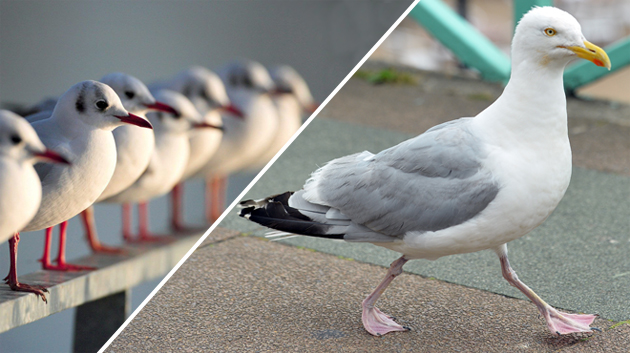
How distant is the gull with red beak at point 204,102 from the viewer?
181 centimetres

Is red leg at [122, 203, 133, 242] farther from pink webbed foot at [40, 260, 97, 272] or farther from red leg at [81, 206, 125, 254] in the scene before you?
pink webbed foot at [40, 260, 97, 272]

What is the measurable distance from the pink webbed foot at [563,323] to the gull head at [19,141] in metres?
1.94

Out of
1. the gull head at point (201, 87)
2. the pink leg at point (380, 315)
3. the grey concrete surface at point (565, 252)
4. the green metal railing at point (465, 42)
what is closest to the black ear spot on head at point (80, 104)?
the gull head at point (201, 87)

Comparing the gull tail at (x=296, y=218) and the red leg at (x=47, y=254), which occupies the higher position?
the red leg at (x=47, y=254)

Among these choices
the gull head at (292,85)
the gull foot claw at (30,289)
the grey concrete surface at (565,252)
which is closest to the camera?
the gull foot claw at (30,289)

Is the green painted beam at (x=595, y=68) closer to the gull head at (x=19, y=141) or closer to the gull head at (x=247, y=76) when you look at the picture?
the gull head at (x=247, y=76)

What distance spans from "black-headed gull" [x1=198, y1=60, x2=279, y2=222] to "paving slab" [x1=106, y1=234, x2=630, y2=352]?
3.22 feet

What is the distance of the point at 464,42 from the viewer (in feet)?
21.3

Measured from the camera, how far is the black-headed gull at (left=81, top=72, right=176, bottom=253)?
1.78m

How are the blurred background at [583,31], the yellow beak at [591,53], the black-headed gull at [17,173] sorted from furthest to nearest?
the blurred background at [583,31] < the yellow beak at [591,53] < the black-headed gull at [17,173]

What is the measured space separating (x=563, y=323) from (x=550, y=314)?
0.18 ft

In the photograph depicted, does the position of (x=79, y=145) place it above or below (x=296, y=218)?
above

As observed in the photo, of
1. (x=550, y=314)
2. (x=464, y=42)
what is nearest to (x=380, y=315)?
(x=550, y=314)

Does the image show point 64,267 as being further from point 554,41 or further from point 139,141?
point 554,41
